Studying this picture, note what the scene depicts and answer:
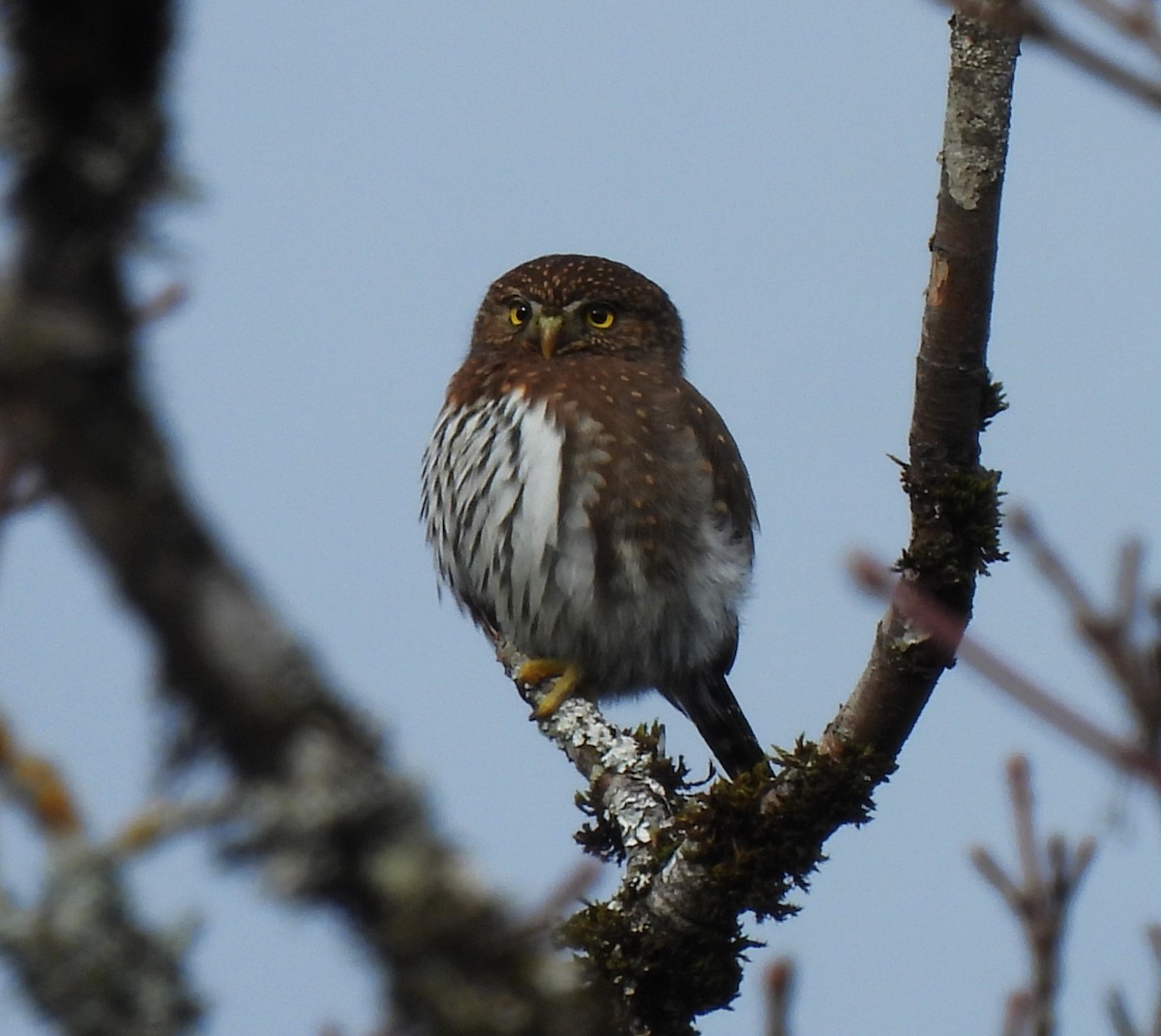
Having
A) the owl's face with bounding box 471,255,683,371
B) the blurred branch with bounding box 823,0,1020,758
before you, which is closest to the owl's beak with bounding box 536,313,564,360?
the owl's face with bounding box 471,255,683,371

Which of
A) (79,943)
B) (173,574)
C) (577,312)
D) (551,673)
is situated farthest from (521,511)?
(173,574)

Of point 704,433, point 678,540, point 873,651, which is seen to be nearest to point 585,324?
point 704,433

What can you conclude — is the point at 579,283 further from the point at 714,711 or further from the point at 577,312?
the point at 714,711

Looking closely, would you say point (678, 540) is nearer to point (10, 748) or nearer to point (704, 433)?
point (704, 433)

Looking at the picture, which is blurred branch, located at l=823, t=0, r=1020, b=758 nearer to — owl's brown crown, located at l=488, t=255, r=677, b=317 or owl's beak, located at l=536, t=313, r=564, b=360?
owl's beak, located at l=536, t=313, r=564, b=360

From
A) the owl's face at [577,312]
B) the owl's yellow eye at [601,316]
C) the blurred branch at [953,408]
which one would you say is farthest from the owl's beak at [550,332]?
the blurred branch at [953,408]

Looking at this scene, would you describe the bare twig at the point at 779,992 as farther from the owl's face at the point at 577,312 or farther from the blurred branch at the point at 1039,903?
the owl's face at the point at 577,312
